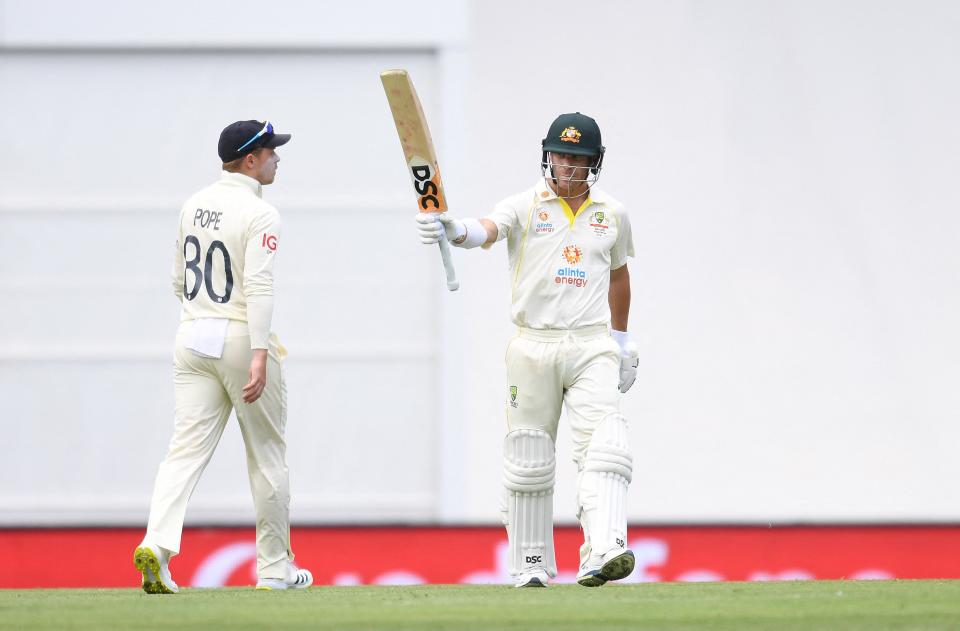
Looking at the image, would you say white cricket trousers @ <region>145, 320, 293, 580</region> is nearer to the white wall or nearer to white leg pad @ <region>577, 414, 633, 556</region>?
white leg pad @ <region>577, 414, 633, 556</region>

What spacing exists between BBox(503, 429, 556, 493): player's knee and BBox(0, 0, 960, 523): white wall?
2.28 m

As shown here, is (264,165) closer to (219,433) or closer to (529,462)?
(219,433)

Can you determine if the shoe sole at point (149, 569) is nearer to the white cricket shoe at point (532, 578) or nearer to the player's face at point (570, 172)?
the white cricket shoe at point (532, 578)

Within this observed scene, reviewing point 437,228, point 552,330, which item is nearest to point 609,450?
point 552,330

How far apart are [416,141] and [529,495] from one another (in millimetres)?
1069

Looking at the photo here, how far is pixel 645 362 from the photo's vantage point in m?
7.15

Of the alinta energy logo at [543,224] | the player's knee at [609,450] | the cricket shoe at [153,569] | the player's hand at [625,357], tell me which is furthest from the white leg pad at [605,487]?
the cricket shoe at [153,569]

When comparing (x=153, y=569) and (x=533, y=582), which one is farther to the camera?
(x=533, y=582)

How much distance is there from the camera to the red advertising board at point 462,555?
6.93 metres

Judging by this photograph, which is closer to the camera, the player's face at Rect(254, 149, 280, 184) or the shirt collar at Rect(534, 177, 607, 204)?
the shirt collar at Rect(534, 177, 607, 204)

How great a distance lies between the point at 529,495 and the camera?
4.83m

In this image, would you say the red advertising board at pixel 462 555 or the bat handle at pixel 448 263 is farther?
the red advertising board at pixel 462 555

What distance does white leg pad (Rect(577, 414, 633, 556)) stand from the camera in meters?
4.56

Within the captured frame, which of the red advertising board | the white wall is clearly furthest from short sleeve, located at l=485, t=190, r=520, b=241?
the red advertising board
